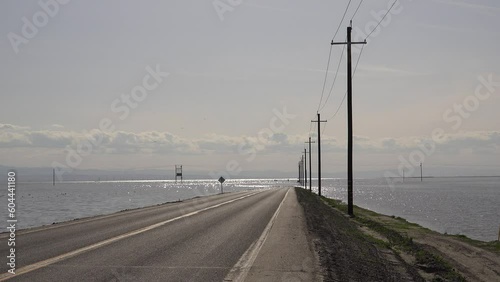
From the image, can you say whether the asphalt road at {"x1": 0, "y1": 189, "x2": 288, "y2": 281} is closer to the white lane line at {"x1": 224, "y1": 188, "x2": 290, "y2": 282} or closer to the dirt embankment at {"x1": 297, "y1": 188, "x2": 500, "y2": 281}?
the white lane line at {"x1": 224, "y1": 188, "x2": 290, "y2": 282}

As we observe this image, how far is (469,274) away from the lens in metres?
15.0

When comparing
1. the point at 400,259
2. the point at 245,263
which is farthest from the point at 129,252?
the point at 400,259

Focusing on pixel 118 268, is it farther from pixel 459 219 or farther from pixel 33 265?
pixel 459 219

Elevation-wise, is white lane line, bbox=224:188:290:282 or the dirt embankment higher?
white lane line, bbox=224:188:290:282

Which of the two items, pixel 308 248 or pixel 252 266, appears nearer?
pixel 252 266

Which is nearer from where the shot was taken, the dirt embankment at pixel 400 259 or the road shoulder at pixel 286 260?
the road shoulder at pixel 286 260

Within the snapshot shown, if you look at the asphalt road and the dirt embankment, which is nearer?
the asphalt road

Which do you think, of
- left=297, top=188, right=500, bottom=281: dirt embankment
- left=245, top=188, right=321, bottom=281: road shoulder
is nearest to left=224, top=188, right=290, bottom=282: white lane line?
left=245, top=188, right=321, bottom=281: road shoulder

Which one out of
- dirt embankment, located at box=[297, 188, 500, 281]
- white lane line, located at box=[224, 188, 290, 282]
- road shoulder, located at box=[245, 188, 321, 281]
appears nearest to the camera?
white lane line, located at box=[224, 188, 290, 282]

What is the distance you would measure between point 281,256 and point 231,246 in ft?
7.46

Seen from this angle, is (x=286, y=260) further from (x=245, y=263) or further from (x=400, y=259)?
(x=400, y=259)

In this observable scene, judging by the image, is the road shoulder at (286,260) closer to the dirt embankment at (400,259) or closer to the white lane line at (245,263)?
the white lane line at (245,263)

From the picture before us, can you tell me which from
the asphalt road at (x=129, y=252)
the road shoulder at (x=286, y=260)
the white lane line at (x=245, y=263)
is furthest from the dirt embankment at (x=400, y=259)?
the asphalt road at (x=129, y=252)

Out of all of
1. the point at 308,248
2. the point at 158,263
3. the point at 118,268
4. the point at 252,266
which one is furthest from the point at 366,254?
the point at 118,268
